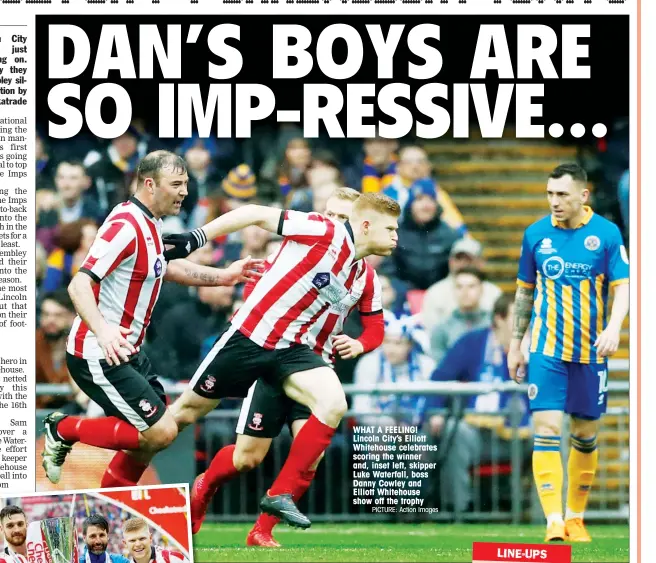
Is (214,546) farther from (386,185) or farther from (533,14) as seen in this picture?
(533,14)

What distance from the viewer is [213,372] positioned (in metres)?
7.75

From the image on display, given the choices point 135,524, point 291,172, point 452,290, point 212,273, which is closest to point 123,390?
point 135,524

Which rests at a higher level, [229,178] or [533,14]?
[533,14]

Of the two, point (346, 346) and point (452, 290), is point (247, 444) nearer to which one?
point (346, 346)

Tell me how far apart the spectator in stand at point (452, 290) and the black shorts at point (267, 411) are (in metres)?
1.02

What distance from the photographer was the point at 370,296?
25.9ft

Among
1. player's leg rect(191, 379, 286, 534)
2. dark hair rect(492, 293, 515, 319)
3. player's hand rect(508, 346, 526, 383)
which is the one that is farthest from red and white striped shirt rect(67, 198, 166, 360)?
player's hand rect(508, 346, 526, 383)

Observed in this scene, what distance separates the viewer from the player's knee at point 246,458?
782 centimetres

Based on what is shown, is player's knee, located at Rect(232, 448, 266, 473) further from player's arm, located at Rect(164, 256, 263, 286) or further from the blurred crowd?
player's arm, located at Rect(164, 256, 263, 286)

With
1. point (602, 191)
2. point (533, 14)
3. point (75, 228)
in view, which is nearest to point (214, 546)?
point (75, 228)

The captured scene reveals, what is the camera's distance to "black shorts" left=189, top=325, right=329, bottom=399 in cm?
759

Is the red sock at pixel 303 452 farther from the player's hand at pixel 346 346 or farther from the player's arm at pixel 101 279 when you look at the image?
the player's arm at pixel 101 279

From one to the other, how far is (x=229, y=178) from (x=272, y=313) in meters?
0.96
